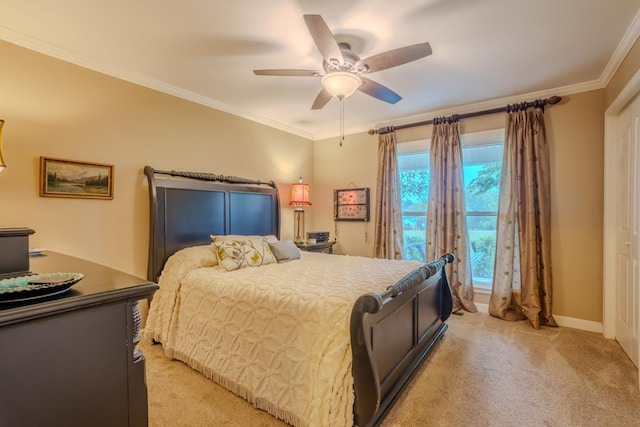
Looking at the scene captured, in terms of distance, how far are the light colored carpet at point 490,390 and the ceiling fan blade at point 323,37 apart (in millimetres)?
2355

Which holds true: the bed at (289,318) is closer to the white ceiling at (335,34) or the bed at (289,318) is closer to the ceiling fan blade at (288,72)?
the white ceiling at (335,34)

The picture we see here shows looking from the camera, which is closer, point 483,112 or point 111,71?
point 111,71

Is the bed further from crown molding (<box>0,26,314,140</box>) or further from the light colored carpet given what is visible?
crown molding (<box>0,26,314,140</box>)

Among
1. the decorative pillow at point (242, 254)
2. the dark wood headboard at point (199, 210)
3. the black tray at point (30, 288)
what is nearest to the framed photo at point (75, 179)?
the dark wood headboard at point (199, 210)

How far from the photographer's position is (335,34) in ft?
7.61

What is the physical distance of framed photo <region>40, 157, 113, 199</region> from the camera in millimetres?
2482

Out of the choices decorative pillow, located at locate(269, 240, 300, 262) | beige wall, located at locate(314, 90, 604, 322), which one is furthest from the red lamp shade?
beige wall, located at locate(314, 90, 604, 322)

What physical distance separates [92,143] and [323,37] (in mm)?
2261

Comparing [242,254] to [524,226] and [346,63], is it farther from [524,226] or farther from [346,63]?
[524,226]

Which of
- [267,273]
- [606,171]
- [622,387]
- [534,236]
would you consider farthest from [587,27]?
[267,273]

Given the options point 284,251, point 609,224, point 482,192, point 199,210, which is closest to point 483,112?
point 482,192

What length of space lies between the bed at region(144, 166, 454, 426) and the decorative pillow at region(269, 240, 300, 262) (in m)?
0.11

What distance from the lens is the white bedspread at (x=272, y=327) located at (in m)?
1.62

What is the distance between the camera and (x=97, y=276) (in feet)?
4.06
